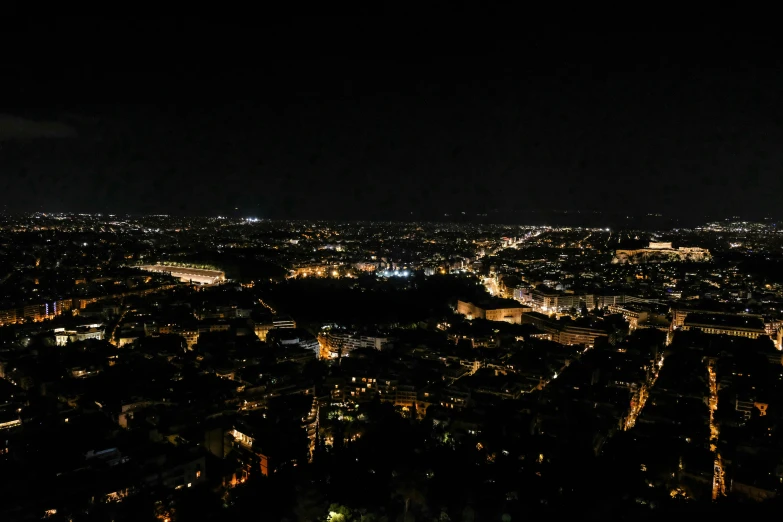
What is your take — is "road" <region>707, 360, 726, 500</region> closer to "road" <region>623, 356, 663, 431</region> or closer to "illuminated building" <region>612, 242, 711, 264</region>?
"road" <region>623, 356, 663, 431</region>

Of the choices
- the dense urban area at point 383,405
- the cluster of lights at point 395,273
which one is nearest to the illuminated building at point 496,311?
the dense urban area at point 383,405

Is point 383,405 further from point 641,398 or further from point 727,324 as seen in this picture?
point 727,324

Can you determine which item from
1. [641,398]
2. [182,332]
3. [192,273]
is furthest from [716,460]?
[192,273]

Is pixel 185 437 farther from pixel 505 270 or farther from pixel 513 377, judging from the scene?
pixel 505 270

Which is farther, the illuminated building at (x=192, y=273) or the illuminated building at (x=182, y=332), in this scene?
A: the illuminated building at (x=192, y=273)

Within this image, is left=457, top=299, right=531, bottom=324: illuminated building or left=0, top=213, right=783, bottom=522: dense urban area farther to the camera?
left=457, top=299, right=531, bottom=324: illuminated building

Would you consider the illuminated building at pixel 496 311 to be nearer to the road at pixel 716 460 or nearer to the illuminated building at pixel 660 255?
the road at pixel 716 460

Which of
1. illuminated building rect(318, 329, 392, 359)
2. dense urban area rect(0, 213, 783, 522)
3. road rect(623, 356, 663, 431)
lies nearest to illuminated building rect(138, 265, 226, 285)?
dense urban area rect(0, 213, 783, 522)

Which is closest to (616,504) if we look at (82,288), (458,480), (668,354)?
(458,480)

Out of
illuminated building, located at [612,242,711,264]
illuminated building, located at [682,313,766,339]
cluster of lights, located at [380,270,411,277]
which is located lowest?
cluster of lights, located at [380,270,411,277]
